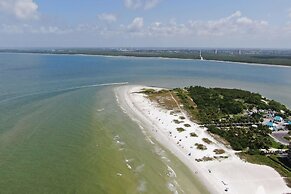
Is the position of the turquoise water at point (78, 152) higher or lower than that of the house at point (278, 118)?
higher

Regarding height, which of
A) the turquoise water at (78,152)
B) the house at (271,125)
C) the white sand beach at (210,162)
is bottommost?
the white sand beach at (210,162)

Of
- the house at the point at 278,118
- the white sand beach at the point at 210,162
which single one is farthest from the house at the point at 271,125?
the white sand beach at the point at 210,162

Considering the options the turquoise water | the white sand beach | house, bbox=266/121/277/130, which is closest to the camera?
the turquoise water

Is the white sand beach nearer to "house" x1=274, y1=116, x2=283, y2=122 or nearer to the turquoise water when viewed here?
the turquoise water

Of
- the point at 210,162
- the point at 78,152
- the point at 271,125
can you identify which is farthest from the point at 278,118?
the point at 78,152

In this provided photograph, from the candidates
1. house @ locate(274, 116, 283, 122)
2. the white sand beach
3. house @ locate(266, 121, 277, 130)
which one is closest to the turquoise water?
the white sand beach

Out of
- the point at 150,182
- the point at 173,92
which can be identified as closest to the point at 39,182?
the point at 150,182

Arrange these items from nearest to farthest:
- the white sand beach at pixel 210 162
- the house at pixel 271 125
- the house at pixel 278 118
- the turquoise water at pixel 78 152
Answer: the turquoise water at pixel 78 152
the white sand beach at pixel 210 162
the house at pixel 271 125
the house at pixel 278 118

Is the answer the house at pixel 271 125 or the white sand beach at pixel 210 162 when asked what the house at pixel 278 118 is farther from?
the white sand beach at pixel 210 162

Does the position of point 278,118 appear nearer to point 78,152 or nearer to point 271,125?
point 271,125
